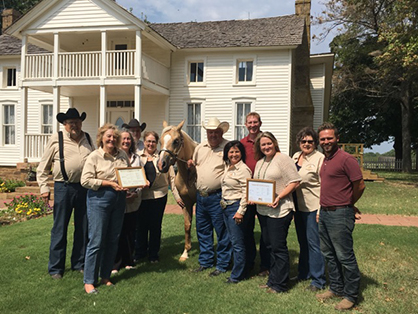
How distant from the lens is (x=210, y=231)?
5105 mm

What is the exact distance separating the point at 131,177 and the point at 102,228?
28.1 inches

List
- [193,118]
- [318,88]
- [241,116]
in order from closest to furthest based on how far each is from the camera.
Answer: [241,116], [193,118], [318,88]

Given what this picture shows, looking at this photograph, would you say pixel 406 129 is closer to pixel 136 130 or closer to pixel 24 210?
pixel 136 130

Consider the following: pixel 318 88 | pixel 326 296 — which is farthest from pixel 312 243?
pixel 318 88

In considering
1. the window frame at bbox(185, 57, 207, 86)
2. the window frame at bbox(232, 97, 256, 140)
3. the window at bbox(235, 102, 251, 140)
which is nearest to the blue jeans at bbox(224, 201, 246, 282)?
the window frame at bbox(232, 97, 256, 140)

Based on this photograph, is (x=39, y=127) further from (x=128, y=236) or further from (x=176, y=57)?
(x=128, y=236)

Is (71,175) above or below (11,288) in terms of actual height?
above

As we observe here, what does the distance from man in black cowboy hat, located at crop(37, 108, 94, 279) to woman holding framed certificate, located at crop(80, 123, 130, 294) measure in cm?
52

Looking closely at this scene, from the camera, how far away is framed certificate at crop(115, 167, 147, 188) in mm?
4062

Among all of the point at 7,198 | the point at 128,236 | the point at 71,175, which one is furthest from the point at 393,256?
the point at 7,198

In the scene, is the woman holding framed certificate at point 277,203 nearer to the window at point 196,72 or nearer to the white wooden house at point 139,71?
the white wooden house at point 139,71

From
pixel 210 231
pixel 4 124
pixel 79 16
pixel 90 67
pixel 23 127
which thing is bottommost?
pixel 210 231

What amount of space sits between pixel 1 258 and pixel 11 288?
1429mm

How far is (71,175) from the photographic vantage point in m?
4.50
